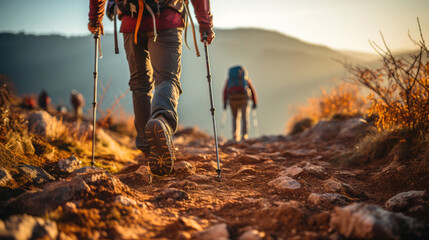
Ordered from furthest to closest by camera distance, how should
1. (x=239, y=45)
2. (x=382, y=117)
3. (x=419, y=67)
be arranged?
(x=239, y=45)
(x=382, y=117)
(x=419, y=67)

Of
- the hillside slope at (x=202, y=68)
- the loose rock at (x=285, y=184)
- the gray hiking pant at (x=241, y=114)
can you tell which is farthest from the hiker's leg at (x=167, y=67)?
the hillside slope at (x=202, y=68)

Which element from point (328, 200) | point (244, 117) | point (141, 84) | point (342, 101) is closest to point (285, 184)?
point (328, 200)

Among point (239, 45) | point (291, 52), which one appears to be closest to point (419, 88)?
point (239, 45)

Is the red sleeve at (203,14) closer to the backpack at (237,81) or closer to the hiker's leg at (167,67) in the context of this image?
the hiker's leg at (167,67)

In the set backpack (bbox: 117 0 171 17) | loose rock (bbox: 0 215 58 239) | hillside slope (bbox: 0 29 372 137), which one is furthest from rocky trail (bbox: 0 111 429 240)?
hillside slope (bbox: 0 29 372 137)

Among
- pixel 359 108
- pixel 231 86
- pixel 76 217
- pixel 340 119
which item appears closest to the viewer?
pixel 76 217

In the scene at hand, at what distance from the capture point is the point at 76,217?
3.74 ft

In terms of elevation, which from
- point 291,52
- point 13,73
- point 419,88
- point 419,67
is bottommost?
point 419,88

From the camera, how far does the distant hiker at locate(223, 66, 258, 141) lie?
8.23 m

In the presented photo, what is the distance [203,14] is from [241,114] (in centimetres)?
616

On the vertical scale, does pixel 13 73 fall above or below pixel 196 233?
above

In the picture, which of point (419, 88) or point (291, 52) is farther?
point (291, 52)

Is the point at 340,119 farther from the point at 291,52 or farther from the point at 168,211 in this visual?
the point at 291,52

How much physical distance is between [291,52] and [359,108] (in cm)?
16346
